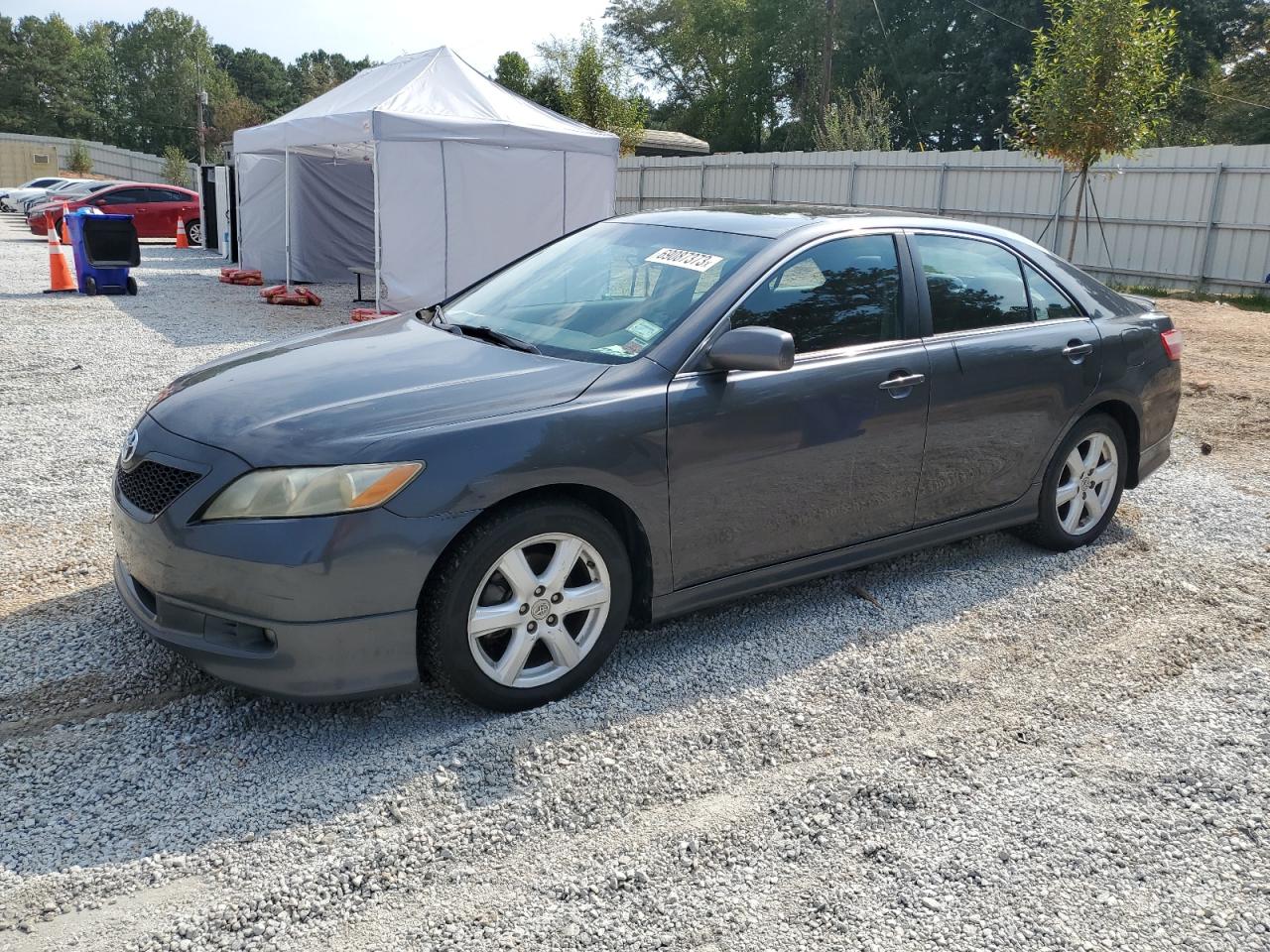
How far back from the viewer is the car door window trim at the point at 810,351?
3662 mm

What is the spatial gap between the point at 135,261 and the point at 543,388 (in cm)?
1404

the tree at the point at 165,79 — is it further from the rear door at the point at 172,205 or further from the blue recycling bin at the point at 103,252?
the blue recycling bin at the point at 103,252

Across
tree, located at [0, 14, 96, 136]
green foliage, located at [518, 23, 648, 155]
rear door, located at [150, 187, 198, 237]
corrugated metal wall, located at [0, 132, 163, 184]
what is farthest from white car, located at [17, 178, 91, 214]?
tree, located at [0, 14, 96, 136]

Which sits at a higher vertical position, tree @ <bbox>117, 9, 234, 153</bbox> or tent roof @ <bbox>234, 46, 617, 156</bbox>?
tree @ <bbox>117, 9, 234, 153</bbox>

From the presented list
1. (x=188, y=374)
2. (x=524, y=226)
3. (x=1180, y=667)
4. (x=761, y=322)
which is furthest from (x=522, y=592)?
(x=524, y=226)

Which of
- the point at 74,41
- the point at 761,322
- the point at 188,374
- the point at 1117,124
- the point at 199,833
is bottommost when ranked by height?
the point at 199,833

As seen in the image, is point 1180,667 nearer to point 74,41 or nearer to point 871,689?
point 871,689

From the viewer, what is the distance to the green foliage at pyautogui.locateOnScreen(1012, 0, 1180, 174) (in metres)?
14.7

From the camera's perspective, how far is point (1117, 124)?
14969 mm

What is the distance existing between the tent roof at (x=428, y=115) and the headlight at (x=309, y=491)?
33.6 feet

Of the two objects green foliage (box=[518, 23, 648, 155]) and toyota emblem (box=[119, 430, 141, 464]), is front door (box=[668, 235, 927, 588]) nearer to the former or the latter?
toyota emblem (box=[119, 430, 141, 464])

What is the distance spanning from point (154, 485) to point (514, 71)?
49.6 m

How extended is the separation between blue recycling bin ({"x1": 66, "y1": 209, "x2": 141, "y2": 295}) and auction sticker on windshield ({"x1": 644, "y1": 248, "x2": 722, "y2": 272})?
522 inches

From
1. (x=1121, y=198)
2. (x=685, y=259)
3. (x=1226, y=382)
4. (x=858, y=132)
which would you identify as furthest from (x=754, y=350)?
(x=858, y=132)
